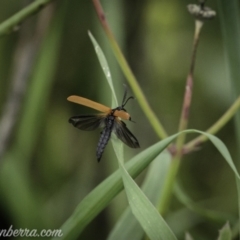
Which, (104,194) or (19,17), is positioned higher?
(19,17)

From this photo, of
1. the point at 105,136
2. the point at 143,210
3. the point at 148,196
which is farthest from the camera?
the point at 148,196

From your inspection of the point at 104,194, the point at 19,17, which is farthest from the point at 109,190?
the point at 19,17

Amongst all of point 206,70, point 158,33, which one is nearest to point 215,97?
point 206,70

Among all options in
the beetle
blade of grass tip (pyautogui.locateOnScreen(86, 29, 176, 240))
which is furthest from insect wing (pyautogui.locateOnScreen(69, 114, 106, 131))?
blade of grass tip (pyautogui.locateOnScreen(86, 29, 176, 240))

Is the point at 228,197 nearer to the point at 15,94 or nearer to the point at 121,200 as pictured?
the point at 121,200

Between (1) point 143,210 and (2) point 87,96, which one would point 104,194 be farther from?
(2) point 87,96
